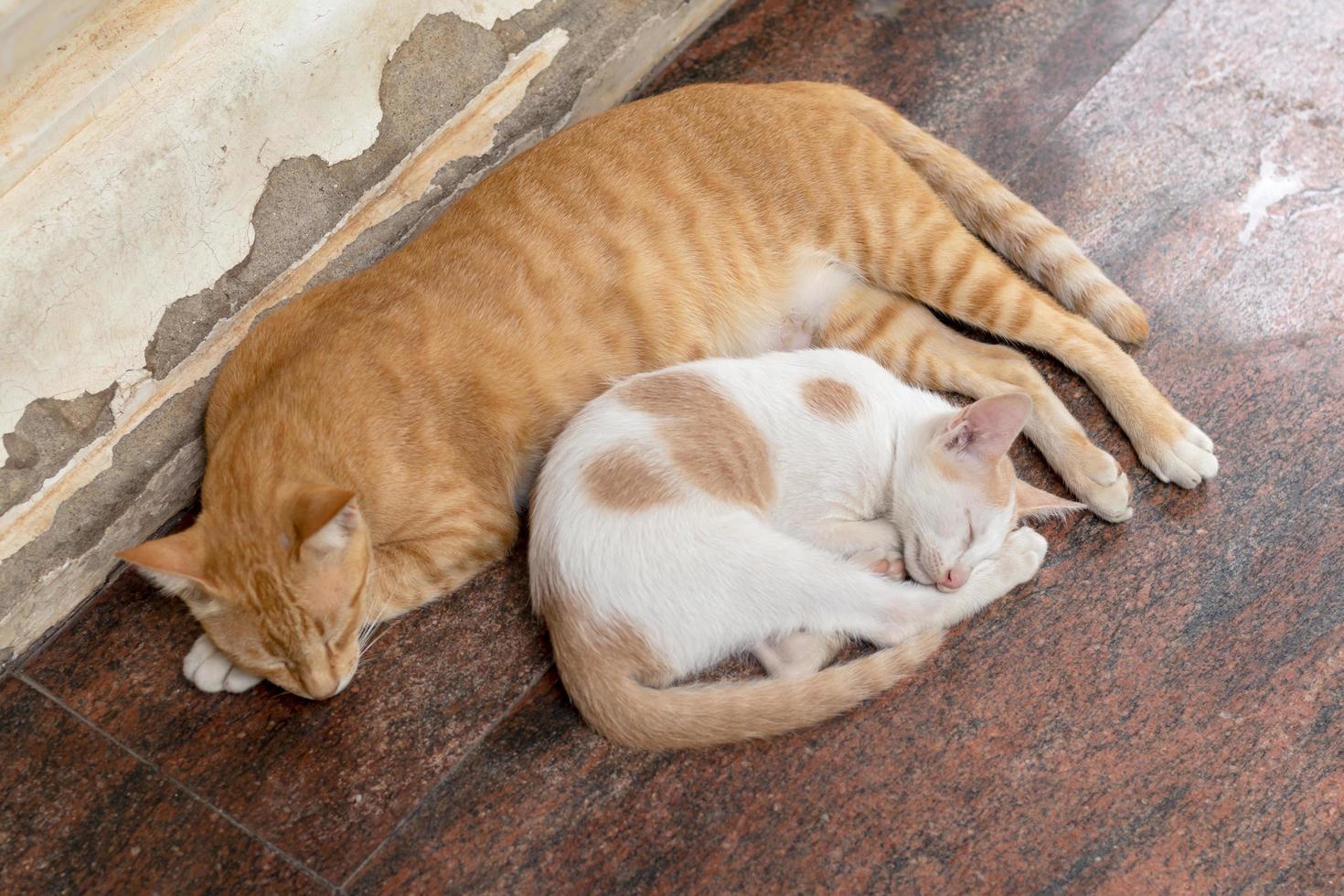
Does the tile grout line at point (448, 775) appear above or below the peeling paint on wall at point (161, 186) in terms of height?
below

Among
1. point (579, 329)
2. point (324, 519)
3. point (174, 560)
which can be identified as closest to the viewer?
point (324, 519)

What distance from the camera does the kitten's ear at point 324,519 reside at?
178 centimetres

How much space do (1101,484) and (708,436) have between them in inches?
32.5

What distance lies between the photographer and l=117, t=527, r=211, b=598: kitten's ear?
1838 millimetres

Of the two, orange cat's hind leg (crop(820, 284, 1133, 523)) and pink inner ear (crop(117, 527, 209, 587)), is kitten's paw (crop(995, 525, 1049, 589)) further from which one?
pink inner ear (crop(117, 527, 209, 587))

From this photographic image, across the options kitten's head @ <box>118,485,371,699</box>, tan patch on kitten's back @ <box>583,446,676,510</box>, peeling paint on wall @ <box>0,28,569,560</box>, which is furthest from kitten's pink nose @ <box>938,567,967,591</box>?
peeling paint on wall @ <box>0,28,569,560</box>

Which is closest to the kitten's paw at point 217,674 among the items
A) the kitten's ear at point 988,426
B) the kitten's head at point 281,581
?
the kitten's head at point 281,581

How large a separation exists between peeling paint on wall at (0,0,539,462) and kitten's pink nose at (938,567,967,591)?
1.48m

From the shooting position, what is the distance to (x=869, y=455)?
225cm

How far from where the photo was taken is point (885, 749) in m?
2.10

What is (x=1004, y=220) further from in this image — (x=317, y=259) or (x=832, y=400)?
(x=317, y=259)

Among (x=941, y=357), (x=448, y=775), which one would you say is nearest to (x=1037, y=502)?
(x=941, y=357)

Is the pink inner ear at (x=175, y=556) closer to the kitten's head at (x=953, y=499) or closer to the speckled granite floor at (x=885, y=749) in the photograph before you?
the speckled granite floor at (x=885, y=749)

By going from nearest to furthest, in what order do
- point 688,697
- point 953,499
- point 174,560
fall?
point 174,560, point 688,697, point 953,499
